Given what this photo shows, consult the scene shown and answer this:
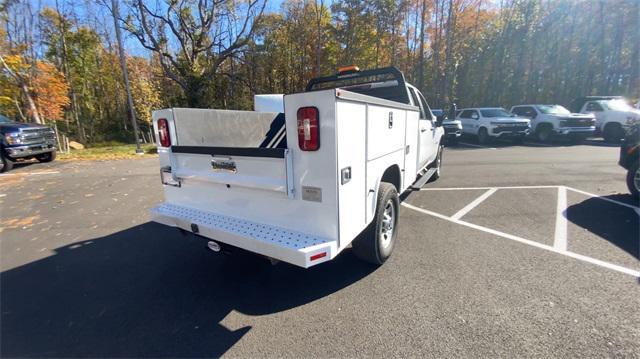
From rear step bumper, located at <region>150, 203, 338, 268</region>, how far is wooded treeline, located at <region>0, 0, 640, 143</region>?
21.5m

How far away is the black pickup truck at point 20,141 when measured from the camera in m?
9.82

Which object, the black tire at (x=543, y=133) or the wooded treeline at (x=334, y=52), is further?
the wooded treeline at (x=334, y=52)

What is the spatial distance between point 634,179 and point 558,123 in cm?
1098

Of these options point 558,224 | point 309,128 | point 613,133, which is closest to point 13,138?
point 309,128

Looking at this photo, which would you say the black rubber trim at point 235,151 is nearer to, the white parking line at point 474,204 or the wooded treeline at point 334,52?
the white parking line at point 474,204

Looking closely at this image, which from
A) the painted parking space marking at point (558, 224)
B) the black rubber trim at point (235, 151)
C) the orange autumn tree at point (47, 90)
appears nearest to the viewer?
the black rubber trim at point (235, 151)

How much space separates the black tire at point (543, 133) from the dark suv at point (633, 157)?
36.3ft

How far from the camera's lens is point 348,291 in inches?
112

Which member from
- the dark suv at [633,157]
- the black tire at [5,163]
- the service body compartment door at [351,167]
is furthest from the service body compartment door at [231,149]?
the black tire at [5,163]

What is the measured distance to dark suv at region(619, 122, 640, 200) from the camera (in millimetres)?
5016

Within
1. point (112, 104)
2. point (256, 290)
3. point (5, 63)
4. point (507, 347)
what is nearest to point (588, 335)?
point (507, 347)

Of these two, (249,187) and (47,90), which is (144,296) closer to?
(249,187)

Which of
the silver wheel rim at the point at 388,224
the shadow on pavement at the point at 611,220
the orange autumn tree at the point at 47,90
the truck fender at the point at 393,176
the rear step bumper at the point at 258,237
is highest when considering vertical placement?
the orange autumn tree at the point at 47,90

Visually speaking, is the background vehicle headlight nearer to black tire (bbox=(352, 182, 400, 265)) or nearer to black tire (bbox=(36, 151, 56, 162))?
black tire (bbox=(36, 151, 56, 162))
